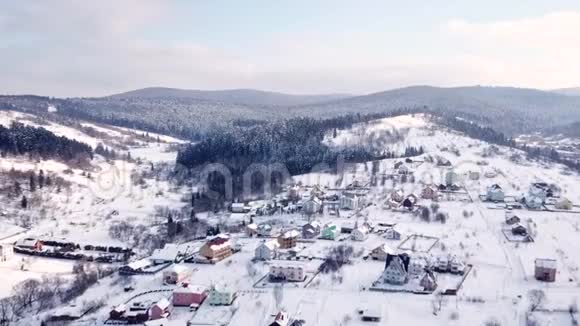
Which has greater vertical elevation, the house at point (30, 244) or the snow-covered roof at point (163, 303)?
the snow-covered roof at point (163, 303)

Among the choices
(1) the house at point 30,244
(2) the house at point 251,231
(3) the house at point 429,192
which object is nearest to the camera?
(1) the house at point 30,244

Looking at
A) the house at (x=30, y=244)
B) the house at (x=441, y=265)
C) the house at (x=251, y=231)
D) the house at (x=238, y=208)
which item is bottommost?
the house at (x=30, y=244)

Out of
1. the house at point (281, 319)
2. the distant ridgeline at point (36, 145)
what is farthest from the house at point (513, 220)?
the distant ridgeline at point (36, 145)

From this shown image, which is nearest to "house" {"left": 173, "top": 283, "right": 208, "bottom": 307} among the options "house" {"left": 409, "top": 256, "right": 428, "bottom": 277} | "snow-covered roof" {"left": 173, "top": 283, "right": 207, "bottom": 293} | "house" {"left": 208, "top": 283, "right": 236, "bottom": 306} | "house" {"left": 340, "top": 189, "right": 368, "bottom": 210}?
"snow-covered roof" {"left": 173, "top": 283, "right": 207, "bottom": 293}

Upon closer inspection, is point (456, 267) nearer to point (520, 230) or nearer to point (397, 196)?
point (520, 230)

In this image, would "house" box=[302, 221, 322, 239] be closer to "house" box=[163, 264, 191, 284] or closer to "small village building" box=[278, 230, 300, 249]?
"small village building" box=[278, 230, 300, 249]

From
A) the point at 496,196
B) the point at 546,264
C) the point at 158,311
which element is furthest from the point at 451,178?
the point at 158,311

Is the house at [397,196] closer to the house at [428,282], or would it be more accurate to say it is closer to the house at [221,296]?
the house at [428,282]
